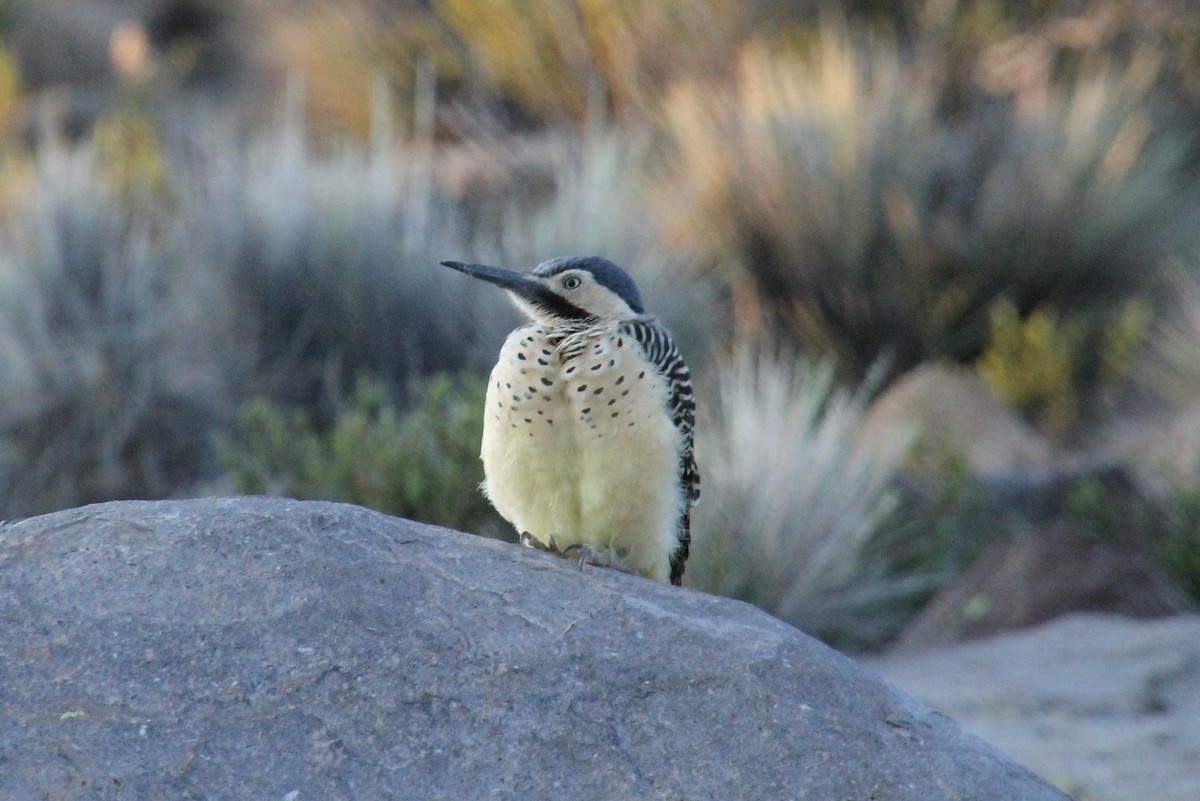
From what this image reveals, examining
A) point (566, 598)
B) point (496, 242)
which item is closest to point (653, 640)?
point (566, 598)

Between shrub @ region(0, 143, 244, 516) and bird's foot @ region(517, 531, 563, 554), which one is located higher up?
bird's foot @ region(517, 531, 563, 554)

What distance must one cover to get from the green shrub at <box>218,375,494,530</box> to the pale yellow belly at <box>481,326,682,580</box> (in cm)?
324

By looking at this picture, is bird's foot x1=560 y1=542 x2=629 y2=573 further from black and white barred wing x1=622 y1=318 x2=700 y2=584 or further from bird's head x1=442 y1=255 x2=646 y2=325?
bird's head x1=442 y1=255 x2=646 y2=325

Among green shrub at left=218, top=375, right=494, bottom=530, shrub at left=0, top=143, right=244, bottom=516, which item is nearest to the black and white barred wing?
green shrub at left=218, top=375, right=494, bottom=530

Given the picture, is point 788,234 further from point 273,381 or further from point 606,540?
point 606,540

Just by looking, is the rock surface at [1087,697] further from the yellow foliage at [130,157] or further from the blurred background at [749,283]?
the yellow foliage at [130,157]

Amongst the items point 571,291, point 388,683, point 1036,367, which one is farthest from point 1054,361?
point 388,683

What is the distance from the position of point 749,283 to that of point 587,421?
7.43m

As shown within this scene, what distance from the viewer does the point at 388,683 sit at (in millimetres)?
3193

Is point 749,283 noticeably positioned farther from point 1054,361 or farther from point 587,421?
point 587,421

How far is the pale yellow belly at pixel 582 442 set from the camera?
400 centimetres

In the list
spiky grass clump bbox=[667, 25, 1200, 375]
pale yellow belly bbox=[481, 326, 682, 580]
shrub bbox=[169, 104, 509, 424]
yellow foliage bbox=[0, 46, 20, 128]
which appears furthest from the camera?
yellow foliage bbox=[0, 46, 20, 128]

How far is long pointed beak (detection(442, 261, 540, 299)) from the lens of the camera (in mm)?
4137

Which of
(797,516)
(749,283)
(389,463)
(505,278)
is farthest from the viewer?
(749,283)
